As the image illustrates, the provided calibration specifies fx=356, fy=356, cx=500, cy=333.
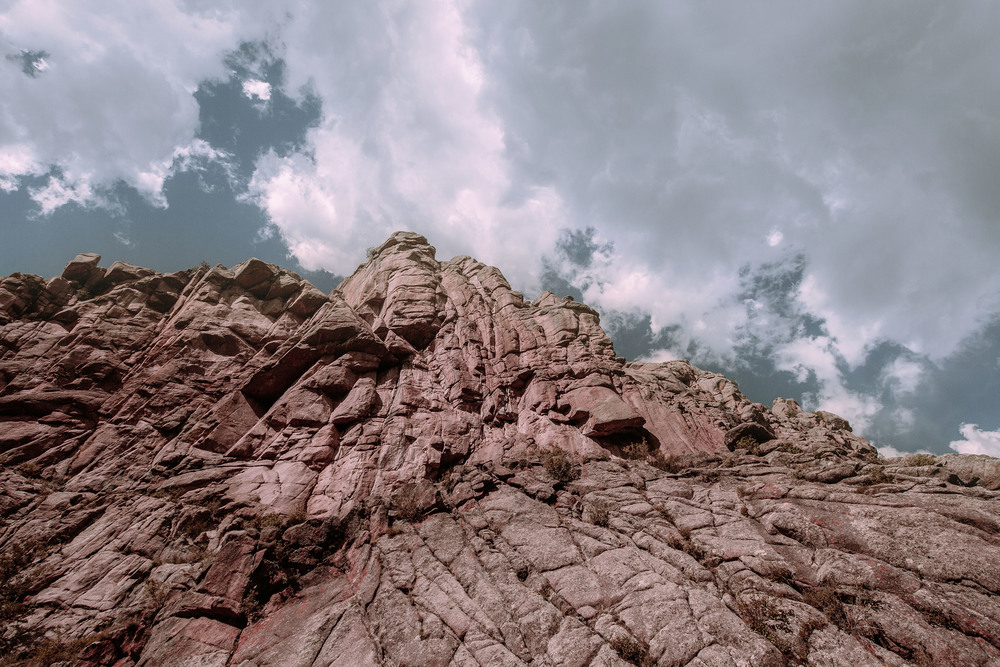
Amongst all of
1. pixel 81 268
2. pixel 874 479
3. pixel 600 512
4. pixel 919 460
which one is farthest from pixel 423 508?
pixel 81 268

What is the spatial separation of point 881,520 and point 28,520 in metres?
38.2

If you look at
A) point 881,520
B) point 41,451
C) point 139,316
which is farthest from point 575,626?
point 139,316

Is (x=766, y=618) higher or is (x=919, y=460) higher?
(x=919, y=460)

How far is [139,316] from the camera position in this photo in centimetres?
3234

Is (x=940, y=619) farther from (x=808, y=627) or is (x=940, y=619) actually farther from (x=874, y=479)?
(x=874, y=479)

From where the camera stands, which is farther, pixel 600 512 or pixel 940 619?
pixel 600 512

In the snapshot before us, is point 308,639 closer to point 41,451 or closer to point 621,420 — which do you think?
point 621,420

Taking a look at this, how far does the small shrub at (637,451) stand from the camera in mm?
24703

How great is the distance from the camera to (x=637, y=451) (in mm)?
24844

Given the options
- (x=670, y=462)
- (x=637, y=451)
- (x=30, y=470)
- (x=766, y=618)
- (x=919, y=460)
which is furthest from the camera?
(x=637, y=451)

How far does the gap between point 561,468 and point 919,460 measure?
672 inches

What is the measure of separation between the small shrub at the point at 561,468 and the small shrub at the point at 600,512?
268 centimetres

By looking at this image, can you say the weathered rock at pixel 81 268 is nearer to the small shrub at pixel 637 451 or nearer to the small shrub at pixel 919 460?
the small shrub at pixel 637 451

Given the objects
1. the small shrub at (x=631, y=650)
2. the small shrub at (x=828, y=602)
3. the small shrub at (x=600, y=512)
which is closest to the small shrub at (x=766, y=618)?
the small shrub at (x=828, y=602)
